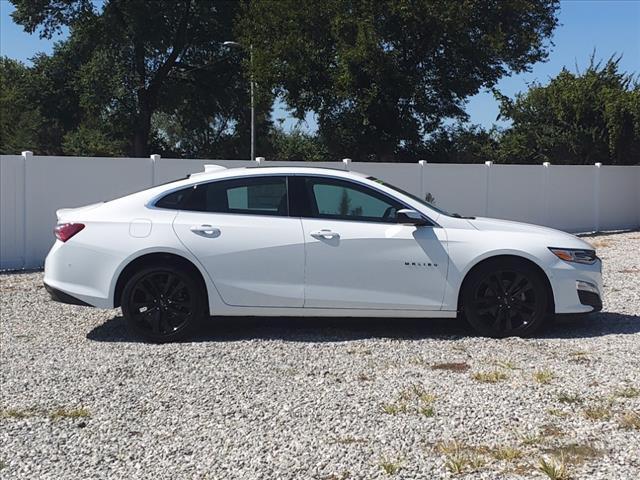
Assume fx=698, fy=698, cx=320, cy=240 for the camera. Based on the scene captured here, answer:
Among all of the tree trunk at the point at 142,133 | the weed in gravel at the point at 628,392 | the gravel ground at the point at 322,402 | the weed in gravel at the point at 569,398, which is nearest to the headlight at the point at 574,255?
the gravel ground at the point at 322,402

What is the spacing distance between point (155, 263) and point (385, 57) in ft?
54.1

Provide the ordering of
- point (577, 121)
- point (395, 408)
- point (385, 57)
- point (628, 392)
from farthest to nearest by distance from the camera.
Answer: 1. point (577, 121)
2. point (385, 57)
3. point (628, 392)
4. point (395, 408)

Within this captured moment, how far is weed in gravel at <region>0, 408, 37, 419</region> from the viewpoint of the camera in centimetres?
448

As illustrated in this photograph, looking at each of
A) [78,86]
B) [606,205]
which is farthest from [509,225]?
[78,86]

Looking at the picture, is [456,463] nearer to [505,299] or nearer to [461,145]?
[505,299]

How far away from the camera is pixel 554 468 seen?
11.6ft

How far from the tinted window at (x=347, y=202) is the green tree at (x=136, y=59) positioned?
24.5 meters

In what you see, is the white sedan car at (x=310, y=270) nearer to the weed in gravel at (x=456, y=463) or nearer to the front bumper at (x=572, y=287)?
the front bumper at (x=572, y=287)

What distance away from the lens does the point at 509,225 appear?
6.54 m

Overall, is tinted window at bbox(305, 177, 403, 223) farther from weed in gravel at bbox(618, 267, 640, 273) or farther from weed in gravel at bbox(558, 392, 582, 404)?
weed in gravel at bbox(618, 267, 640, 273)

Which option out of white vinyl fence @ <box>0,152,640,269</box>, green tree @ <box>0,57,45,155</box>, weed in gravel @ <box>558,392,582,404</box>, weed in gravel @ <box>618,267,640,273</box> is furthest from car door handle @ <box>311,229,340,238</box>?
green tree @ <box>0,57,45,155</box>

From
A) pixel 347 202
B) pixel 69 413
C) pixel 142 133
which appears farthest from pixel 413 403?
pixel 142 133

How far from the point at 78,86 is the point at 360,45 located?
1528 cm

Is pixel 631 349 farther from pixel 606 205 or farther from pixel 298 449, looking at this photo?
pixel 606 205
